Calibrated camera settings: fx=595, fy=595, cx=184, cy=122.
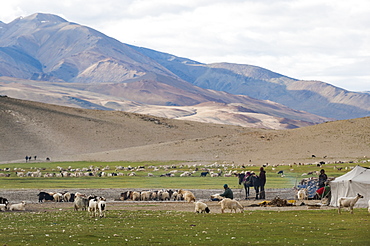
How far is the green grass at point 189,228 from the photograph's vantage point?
17.0 metres

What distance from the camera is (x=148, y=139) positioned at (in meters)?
121

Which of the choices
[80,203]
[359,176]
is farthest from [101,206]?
[359,176]

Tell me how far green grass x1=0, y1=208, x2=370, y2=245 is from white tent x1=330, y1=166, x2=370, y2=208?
169 inches

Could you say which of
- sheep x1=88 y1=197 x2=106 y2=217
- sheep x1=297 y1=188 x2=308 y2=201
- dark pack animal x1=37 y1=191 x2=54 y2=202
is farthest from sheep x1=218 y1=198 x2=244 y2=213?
dark pack animal x1=37 y1=191 x2=54 y2=202

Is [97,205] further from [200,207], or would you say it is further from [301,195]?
[301,195]

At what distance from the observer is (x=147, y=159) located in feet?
307

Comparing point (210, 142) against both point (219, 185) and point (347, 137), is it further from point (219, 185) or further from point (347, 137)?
point (219, 185)

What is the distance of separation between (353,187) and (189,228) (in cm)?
1334

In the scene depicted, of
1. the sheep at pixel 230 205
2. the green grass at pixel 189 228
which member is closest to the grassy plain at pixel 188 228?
the green grass at pixel 189 228

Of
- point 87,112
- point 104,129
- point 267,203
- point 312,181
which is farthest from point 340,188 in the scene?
point 87,112

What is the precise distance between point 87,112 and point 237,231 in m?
124

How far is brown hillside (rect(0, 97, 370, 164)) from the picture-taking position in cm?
8875

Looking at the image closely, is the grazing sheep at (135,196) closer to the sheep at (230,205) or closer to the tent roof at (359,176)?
the sheep at (230,205)

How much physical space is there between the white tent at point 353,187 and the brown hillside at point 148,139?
4872 centimetres
